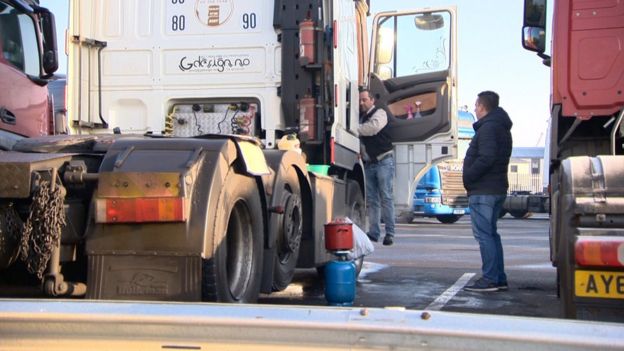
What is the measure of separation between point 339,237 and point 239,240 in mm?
1581

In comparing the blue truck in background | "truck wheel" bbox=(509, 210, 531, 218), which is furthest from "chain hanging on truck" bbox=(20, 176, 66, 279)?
"truck wheel" bbox=(509, 210, 531, 218)

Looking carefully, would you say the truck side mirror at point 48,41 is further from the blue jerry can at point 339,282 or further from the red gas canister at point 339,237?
the blue jerry can at point 339,282

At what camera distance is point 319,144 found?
645 centimetres

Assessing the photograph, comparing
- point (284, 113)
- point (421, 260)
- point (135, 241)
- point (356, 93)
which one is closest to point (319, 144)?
point (284, 113)

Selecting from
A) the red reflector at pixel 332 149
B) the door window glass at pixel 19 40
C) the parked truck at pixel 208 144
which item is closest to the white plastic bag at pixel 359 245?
the parked truck at pixel 208 144

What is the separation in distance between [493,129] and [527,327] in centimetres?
542

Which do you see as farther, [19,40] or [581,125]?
[19,40]

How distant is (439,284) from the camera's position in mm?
7734

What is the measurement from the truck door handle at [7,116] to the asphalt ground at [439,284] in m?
2.76

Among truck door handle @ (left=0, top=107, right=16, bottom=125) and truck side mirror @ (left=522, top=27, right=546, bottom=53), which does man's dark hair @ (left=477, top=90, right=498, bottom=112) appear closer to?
truck side mirror @ (left=522, top=27, right=546, bottom=53)

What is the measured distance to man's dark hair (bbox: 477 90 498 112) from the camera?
7148mm

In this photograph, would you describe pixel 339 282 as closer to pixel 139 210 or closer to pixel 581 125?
pixel 581 125

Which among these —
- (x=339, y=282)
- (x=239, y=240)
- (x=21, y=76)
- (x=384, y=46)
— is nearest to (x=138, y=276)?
(x=239, y=240)

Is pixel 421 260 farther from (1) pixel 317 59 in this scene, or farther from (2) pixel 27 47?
(2) pixel 27 47
